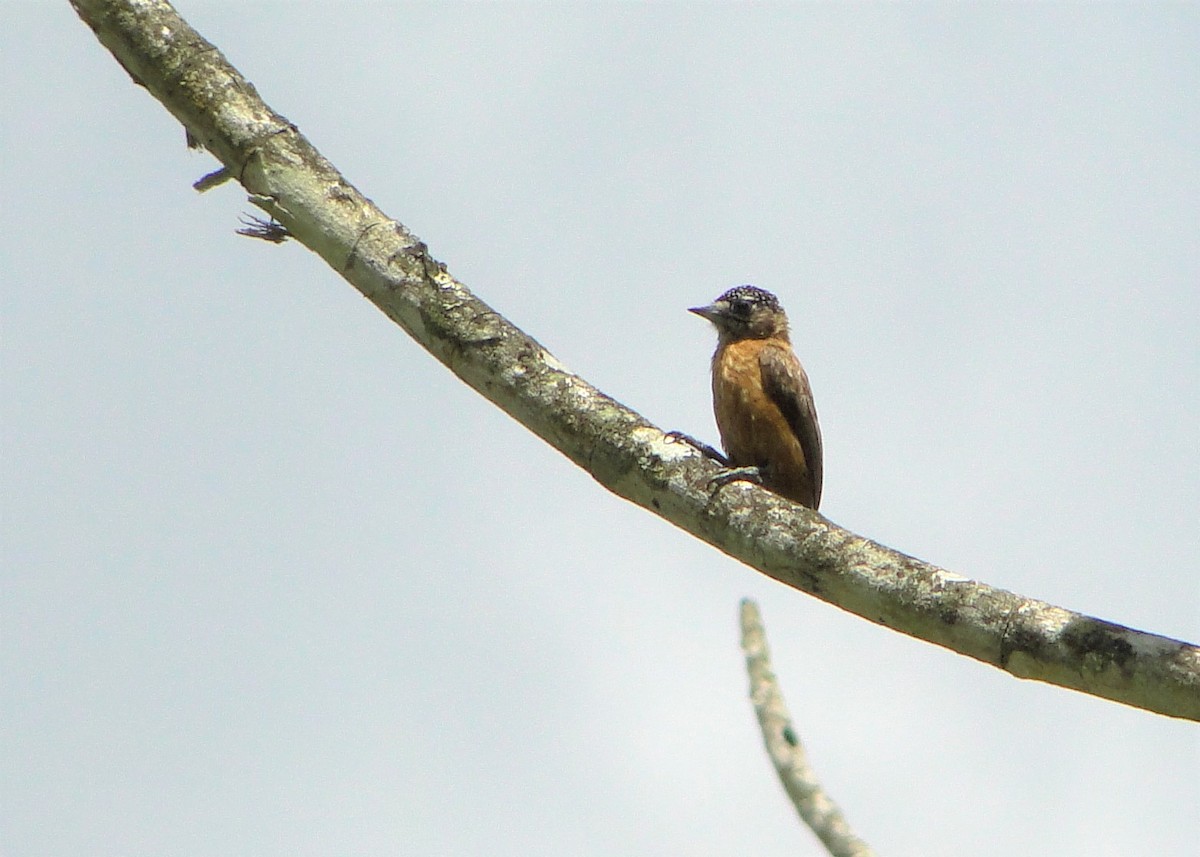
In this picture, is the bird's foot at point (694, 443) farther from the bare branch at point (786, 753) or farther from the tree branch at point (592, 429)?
the bare branch at point (786, 753)

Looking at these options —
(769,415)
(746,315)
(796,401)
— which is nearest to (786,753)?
(769,415)

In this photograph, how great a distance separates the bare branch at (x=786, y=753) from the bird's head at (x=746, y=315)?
6.83 meters

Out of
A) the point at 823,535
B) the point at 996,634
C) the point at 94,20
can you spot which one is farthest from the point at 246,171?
the point at 996,634

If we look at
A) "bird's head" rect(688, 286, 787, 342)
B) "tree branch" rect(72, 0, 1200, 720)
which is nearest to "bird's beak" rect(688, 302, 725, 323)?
"bird's head" rect(688, 286, 787, 342)

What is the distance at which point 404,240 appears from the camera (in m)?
6.25

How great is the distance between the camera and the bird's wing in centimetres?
940

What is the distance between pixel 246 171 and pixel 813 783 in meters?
4.05

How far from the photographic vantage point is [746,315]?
10469 mm

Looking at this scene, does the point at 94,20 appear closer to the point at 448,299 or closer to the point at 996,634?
the point at 448,299

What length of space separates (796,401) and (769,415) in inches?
12.3

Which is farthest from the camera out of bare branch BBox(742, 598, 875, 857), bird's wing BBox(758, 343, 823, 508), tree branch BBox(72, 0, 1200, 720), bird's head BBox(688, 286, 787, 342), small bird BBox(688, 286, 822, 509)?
bird's head BBox(688, 286, 787, 342)

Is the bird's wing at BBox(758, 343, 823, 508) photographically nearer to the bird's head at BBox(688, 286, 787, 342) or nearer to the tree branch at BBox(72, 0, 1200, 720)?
the bird's head at BBox(688, 286, 787, 342)

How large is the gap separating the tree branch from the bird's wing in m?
3.51

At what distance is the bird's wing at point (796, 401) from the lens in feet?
30.8
